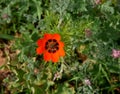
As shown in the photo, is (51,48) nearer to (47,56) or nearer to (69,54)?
(47,56)

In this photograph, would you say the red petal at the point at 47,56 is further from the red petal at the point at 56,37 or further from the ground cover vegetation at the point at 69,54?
the red petal at the point at 56,37

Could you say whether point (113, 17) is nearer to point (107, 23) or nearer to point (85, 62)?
point (107, 23)

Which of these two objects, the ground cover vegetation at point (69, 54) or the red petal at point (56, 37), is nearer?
the red petal at point (56, 37)

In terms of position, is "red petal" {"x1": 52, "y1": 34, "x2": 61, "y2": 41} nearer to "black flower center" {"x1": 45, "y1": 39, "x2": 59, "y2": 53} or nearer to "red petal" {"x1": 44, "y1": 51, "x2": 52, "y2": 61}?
"black flower center" {"x1": 45, "y1": 39, "x2": 59, "y2": 53}

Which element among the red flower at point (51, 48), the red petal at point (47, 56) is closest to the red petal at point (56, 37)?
the red flower at point (51, 48)

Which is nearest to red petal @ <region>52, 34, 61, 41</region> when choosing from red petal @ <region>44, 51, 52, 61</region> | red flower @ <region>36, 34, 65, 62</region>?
red flower @ <region>36, 34, 65, 62</region>

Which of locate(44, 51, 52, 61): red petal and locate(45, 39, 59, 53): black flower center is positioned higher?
locate(45, 39, 59, 53): black flower center

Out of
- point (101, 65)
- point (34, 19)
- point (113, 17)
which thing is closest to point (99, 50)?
point (101, 65)
